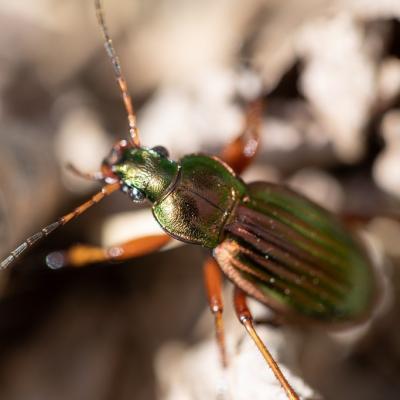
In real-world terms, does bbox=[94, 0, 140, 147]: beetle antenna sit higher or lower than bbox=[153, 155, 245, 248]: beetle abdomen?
higher

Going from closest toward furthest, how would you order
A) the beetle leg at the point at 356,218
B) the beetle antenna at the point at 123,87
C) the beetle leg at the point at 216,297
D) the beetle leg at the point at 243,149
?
1. the beetle leg at the point at 216,297
2. the beetle antenna at the point at 123,87
3. the beetle leg at the point at 243,149
4. the beetle leg at the point at 356,218

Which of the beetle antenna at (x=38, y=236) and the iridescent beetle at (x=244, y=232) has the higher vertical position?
the beetle antenna at (x=38, y=236)

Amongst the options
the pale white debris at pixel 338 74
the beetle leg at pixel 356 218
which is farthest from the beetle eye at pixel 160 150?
the beetle leg at pixel 356 218

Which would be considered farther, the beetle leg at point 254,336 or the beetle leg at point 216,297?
the beetle leg at point 216,297

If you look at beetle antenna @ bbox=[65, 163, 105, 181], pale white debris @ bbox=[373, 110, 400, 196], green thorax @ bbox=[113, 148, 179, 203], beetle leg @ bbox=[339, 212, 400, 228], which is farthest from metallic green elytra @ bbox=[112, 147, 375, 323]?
pale white debris @ bbox=[373, 110, 400, 196]

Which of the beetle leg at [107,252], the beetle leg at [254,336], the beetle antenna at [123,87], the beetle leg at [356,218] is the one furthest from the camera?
the beetle leg at [356,218]

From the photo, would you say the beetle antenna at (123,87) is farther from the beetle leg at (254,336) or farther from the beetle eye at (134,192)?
the beetle leg at (254,336)

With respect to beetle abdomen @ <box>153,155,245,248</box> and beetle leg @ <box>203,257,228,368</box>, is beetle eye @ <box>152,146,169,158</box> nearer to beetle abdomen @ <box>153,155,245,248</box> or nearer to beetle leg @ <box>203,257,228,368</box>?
beetle abdomen @ <box>153,155,245,248</box>

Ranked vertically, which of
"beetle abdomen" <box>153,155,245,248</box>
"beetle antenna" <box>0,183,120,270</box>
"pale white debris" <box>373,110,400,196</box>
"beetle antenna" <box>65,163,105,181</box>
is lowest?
"pale white debris" <box>373,110,400,196</box>
